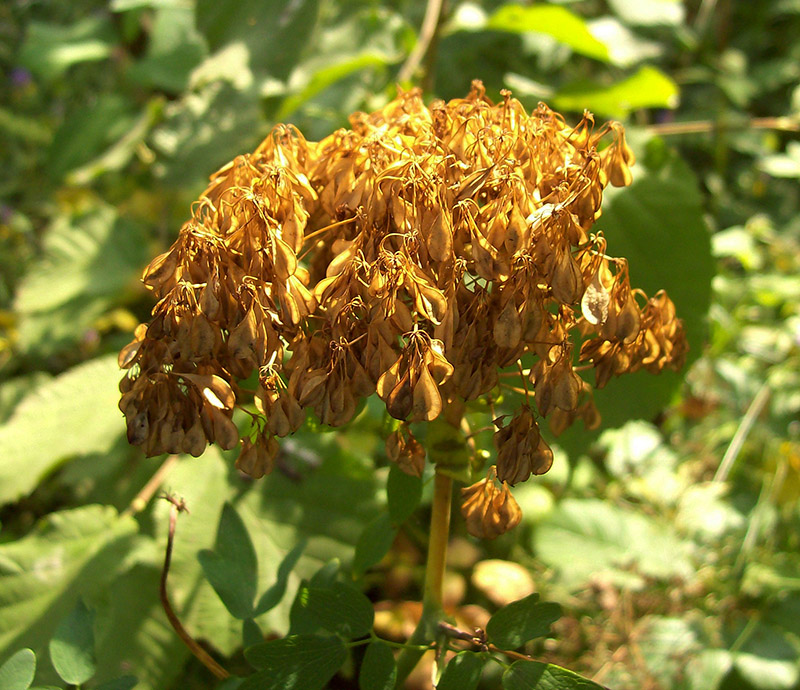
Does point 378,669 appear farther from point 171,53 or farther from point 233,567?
point 171,53

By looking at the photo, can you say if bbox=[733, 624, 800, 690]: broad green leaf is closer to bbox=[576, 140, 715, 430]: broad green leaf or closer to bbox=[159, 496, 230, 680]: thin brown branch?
bbox=[576, 140, 715, 430]: broad green leaf

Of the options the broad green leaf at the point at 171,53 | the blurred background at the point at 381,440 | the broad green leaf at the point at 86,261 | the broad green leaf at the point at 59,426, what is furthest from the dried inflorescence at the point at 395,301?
the broad green leaf at the point at 171,53

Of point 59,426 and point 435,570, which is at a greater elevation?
point 435,570

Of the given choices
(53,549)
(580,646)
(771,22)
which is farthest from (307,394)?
(771,22)

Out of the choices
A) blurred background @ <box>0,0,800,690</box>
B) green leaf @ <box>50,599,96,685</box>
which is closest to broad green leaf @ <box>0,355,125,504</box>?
blurred background @ <box>0,0,800,690</box>

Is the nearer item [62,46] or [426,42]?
[426,42]

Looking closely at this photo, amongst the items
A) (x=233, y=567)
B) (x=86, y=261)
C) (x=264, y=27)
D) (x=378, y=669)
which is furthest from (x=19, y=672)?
(x=86, y=261)

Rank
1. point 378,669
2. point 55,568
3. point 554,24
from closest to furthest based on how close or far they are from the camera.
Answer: point 378,669
point 55,568
point 554,24
